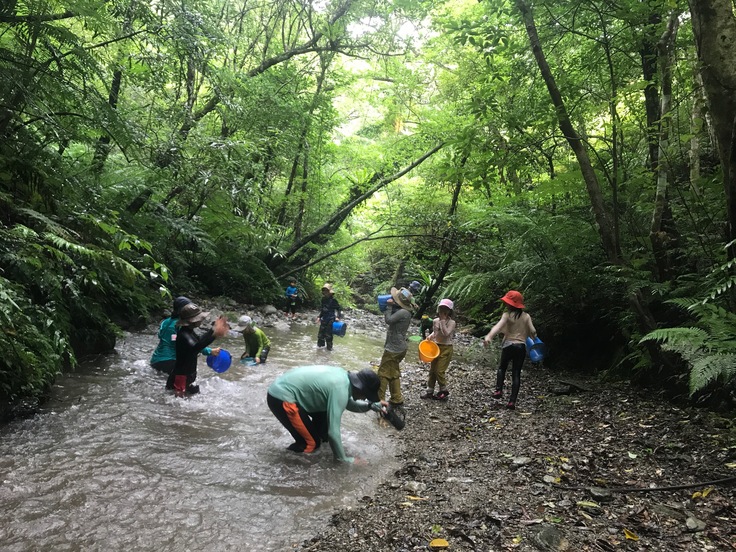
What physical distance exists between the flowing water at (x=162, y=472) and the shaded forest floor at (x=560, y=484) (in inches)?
16.8

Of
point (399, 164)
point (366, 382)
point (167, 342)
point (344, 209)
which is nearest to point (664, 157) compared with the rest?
point (366, 382)

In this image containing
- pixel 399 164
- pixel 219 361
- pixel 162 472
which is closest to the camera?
pixel 162 472

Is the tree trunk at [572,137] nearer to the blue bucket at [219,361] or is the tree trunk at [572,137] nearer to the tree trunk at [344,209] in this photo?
the blue bucket at [219,361]

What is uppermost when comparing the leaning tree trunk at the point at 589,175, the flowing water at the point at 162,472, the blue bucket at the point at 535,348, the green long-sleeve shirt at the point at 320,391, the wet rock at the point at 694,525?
the leaning tree trunk at the point at 589,175

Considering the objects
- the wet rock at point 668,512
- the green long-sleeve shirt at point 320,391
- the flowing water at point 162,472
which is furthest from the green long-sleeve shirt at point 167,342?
the wet rock at point 668,512

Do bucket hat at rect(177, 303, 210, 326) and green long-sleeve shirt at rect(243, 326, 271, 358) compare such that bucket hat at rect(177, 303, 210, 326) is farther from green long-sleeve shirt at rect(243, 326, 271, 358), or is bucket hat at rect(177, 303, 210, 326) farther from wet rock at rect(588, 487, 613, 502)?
wet rock at rect(588, 487, 613, 502)

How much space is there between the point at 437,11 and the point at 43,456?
13228 millimetres

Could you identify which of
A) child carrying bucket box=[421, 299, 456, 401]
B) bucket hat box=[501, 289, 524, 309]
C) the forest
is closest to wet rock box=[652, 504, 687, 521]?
the forest

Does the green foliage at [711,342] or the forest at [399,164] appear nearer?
the green foliage at [711,342]

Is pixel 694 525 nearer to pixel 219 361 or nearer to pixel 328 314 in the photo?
pixel 219 361

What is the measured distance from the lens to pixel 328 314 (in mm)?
10289

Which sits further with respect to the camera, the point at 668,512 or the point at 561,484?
the point at 561,484

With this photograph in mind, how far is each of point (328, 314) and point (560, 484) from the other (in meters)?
7.11

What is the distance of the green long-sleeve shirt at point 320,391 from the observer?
4445 millimetres
